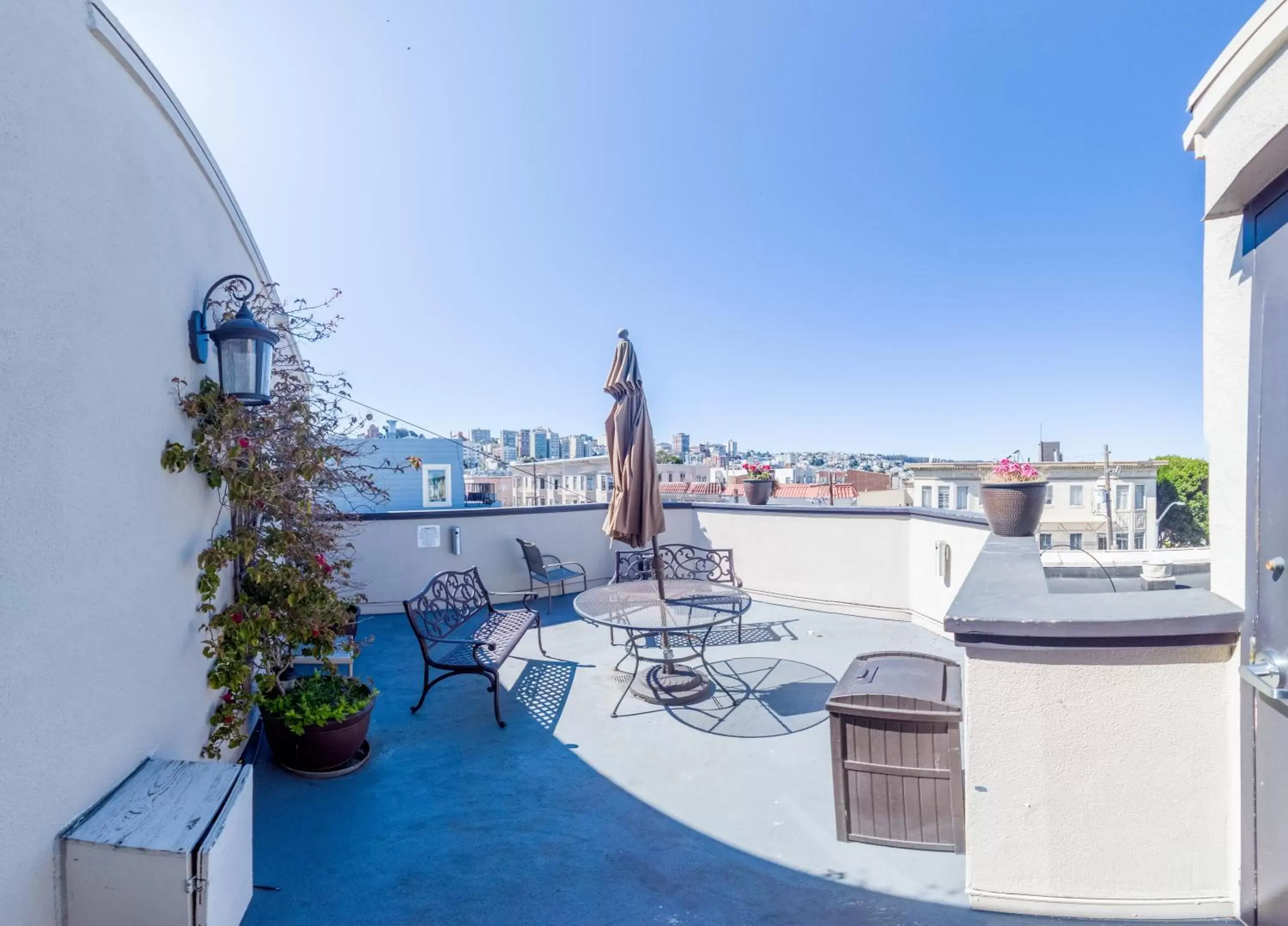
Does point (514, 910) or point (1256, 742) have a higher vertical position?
point (1256, 742)

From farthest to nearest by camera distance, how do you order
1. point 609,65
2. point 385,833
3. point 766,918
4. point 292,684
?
point 609,65, point 292,684, point 385,833, point 766,918

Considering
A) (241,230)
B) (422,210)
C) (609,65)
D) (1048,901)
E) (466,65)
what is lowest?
(1048,901)

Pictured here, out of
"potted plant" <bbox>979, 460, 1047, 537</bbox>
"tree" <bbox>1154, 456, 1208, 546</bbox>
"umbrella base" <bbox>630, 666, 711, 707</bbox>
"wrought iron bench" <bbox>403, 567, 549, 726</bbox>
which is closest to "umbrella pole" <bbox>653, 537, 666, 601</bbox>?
"umbrella base" <bbox>630, 666, 711, 707</bbox>

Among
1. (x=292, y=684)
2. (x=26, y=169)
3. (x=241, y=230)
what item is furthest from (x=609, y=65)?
(x=292, y=684)

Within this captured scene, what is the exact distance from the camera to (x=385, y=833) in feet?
8.31

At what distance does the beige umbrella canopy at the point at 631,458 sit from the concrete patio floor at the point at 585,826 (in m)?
1.31

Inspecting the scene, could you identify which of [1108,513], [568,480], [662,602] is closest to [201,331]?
[662,602]

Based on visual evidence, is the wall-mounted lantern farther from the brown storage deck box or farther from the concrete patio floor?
the brown storage deck box

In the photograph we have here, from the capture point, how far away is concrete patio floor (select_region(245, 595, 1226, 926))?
80.7 inches

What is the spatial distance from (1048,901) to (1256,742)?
0.83 metres

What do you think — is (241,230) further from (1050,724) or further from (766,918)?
(1050,724)

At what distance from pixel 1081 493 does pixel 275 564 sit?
105 feet

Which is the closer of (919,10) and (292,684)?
(292,684)

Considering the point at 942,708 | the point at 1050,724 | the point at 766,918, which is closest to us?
the point at 1050,724
